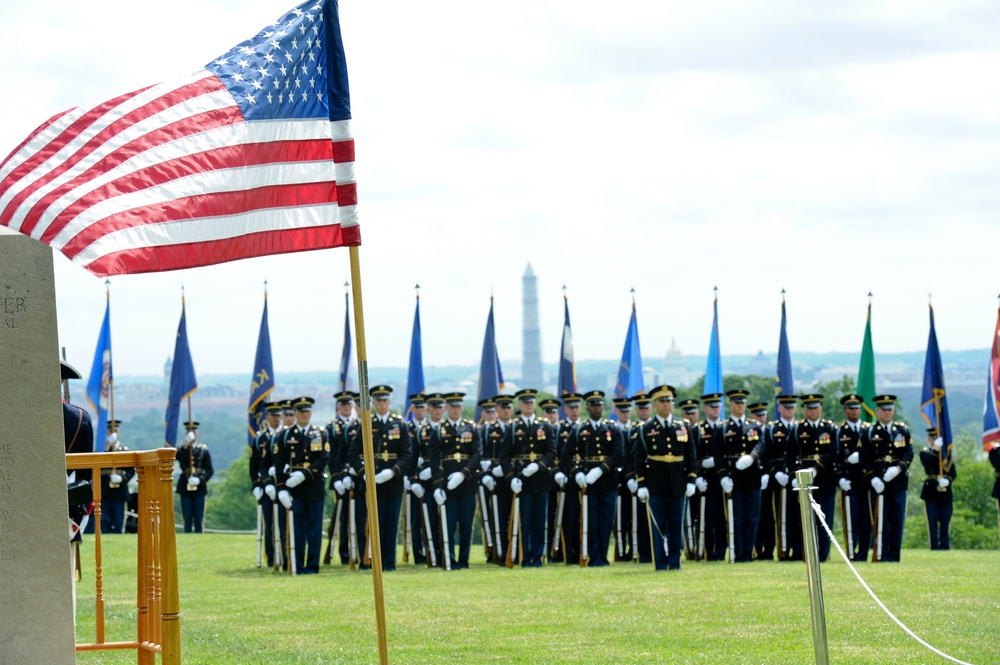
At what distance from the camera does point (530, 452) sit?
55.8 ft

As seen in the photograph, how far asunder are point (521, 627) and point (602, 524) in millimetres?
6822

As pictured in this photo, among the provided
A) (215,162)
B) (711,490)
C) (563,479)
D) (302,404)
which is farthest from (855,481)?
(215,162)

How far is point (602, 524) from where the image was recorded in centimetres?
1672

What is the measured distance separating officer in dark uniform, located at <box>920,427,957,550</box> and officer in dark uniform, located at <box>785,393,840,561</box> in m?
2.70

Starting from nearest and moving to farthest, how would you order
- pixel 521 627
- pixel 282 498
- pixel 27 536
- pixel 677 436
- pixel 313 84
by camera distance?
1. pixel 27 536
2. pixel 313 84
3. pixel 521 627
4. pixel 677 436
5. pixel 282 498

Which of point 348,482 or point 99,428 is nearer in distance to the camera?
point 348,482

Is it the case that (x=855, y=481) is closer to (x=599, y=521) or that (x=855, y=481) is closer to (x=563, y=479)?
(x=599, y=521)

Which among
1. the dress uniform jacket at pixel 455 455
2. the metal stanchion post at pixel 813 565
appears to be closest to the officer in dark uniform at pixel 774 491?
the dress uniform jacket at pixel 455 455

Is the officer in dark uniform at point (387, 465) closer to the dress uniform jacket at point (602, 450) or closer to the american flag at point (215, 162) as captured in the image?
the dress uniform jacket at point (602, 450)

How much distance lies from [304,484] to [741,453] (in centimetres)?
552

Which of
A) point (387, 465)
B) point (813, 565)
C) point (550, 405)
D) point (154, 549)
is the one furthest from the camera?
point (550, 405)

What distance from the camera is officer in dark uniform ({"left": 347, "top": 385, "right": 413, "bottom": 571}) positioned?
53.9ft

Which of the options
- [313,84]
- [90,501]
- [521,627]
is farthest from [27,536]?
[521,627]

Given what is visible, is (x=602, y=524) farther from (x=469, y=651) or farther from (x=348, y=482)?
(x=469, y=651)
